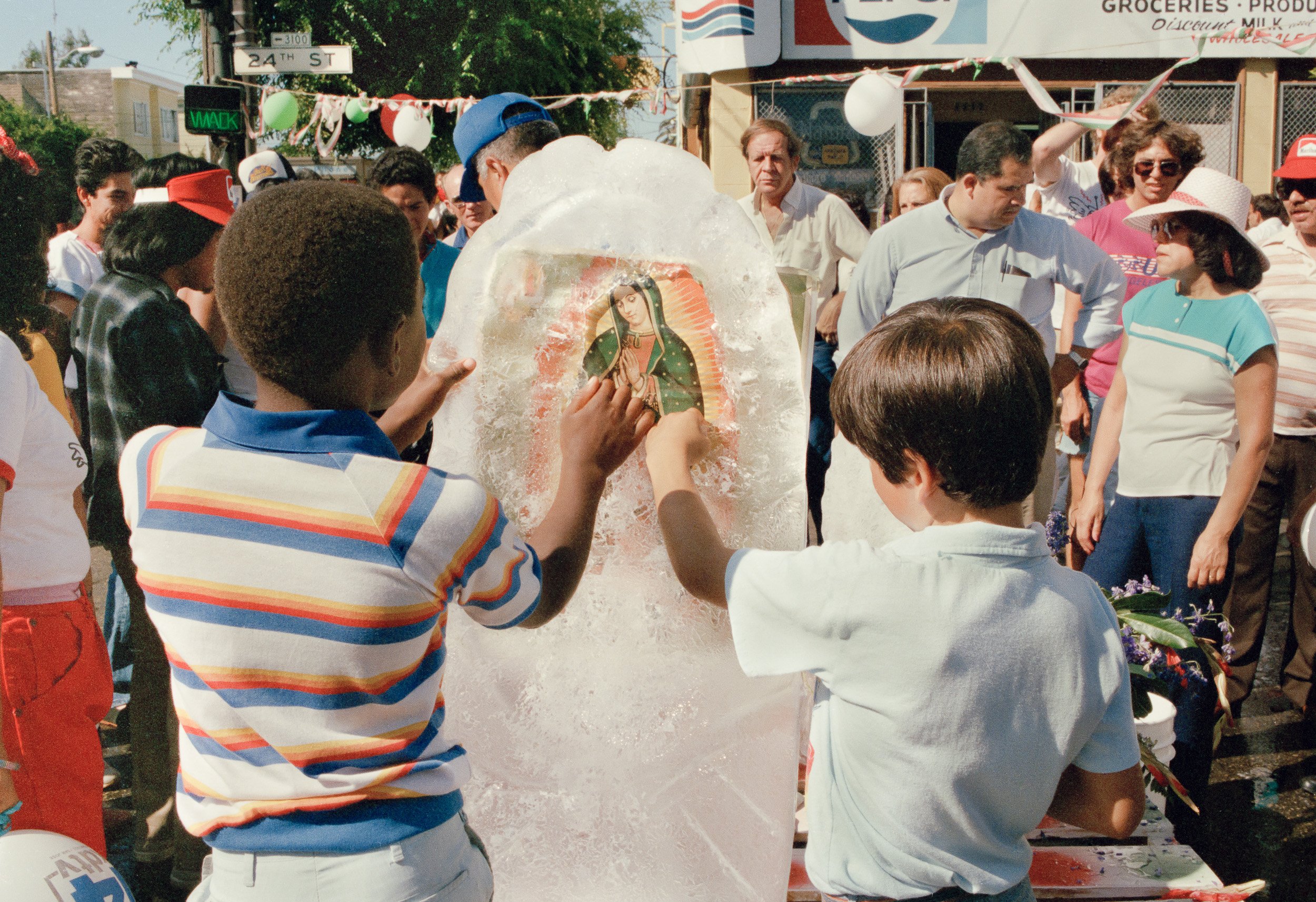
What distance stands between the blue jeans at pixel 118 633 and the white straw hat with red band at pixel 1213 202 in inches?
115

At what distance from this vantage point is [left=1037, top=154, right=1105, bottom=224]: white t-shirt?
536cm

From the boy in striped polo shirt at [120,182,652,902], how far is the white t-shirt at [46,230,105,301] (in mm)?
3575

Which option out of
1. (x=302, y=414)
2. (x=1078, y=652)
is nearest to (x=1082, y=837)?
(x=1078, y=652)

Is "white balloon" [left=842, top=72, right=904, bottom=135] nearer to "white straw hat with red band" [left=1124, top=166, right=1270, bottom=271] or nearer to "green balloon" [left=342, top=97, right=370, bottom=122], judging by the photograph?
"green balloon" [left=342, top=97, right=370, bottom=122]

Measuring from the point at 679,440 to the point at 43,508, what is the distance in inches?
50.8

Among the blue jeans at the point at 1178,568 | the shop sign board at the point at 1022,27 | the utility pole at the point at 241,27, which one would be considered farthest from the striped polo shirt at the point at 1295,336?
the shop sign board at the point at 1022,27

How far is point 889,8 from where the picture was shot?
9.77 metres

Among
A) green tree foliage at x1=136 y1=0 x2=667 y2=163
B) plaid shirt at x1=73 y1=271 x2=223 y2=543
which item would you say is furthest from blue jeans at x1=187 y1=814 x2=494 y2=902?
green tree foliage at x1=136 y1=0 x2=667 y2=163

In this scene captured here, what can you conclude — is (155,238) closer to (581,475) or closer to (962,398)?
(581,475)

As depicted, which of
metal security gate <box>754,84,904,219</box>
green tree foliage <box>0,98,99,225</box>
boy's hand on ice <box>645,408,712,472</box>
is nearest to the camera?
boy's hand on ice <box>645,408,712,472</box>

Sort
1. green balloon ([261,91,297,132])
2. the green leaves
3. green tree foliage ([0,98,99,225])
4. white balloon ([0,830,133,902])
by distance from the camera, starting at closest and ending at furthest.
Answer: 1. white balloon ([0,830,133,902])
2. green tree foliage ([0,98,99,225])
3. the green leaves
4. green balloon ([261,91,297,132])

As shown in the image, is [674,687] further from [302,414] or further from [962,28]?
[962,28]

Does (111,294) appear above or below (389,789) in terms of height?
above

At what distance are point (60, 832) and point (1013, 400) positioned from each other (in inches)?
72.1
